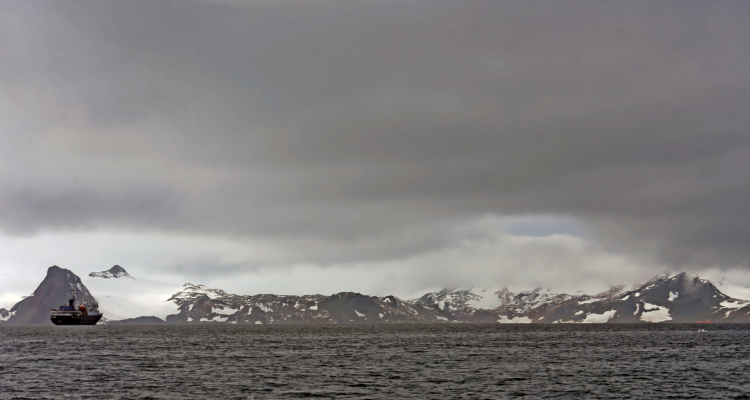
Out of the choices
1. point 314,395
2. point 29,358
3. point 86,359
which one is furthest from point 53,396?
point 29,358

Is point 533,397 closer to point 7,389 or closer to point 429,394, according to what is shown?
point 429,394

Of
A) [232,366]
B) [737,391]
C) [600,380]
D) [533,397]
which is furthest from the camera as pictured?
[232,366]

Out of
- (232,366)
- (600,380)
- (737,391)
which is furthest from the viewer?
(232,366)

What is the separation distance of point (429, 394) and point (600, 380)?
87.0 ft

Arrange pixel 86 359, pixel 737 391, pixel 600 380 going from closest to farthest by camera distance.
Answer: pixel 737 391, pixel 600 380, pixel 86 359

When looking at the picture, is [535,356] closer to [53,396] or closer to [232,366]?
[232,366]

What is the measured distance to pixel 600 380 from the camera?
7669cm

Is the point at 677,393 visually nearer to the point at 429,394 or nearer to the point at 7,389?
the point at 429,394

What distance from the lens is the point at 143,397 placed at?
63312mm

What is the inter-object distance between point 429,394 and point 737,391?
3574cm

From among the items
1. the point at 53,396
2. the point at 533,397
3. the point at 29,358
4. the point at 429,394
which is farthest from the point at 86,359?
the point at 533,397

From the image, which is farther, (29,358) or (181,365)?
(29,358)

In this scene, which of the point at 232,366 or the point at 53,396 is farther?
the point at 232,366

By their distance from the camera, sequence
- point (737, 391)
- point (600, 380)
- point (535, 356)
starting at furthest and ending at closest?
point (535, 356) < point (600, 380) < point (737, 391)
